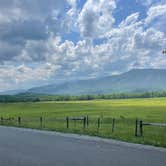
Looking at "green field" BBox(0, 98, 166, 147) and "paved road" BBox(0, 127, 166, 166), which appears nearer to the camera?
"paved road" BBox(0, 127, 166, 166)

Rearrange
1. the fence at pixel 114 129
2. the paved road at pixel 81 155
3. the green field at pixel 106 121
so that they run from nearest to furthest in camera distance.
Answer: the paved road at pixel 81 155 → the fence at pixel 114 129 → the green field at pixel 106 121

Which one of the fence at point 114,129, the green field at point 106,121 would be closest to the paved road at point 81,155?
the green field at point 106,121

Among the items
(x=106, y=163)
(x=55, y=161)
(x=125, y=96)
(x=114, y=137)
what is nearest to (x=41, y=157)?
(x=55, y=161)

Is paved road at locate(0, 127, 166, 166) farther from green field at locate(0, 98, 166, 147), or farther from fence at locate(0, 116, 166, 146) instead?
fence at locate(0, 116, 166, 146)

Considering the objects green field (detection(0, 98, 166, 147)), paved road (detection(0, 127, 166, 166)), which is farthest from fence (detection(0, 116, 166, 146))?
paved road (detection(0, 127, 166, 166))

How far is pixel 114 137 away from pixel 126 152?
540 centimetres

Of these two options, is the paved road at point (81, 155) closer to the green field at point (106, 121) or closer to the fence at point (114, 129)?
the green field at point (106, 121)

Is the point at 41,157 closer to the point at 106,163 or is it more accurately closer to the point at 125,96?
the point at 106,163

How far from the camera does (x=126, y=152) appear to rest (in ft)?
39.8

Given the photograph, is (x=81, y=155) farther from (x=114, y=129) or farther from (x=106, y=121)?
(x=106, y=121)

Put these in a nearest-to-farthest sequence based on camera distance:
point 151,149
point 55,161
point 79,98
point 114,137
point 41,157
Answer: point 55,161, point 41,157, point 151,149, point 114,137, point 79,98

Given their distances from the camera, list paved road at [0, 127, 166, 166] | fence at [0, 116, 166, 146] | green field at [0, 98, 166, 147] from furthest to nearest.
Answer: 1. green field at [0, 98, 166, 147]
2. fence at [0, 116, 166, 146]
3. paved road at [0, 127, 166, 166]

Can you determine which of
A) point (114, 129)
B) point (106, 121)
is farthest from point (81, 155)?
point (106, 121)

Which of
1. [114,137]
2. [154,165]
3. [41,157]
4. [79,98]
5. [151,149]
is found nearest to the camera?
[154,165]
